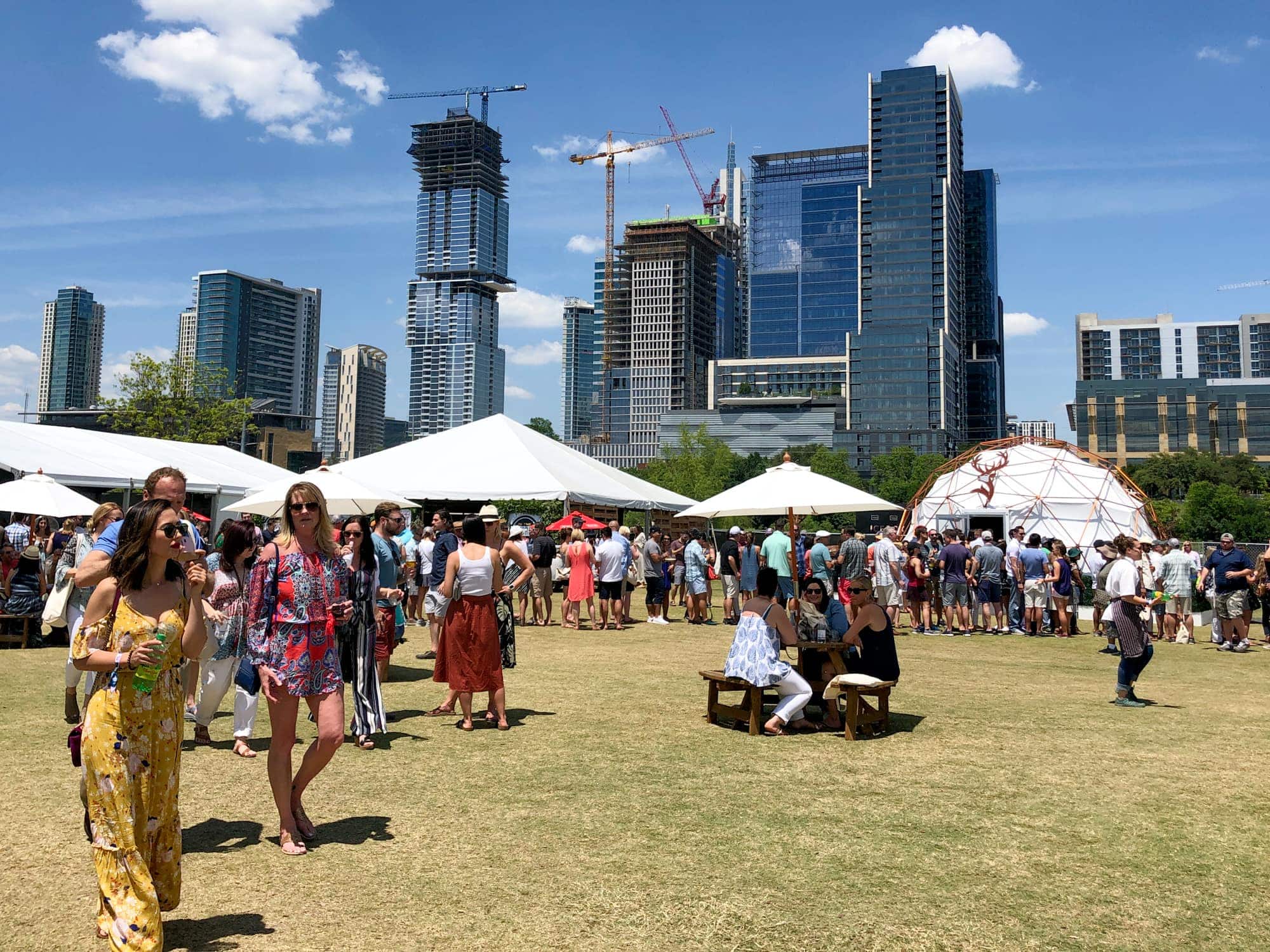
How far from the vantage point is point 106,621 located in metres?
3.76

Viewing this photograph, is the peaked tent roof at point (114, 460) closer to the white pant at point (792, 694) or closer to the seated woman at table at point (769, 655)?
the seated woman at table at point (769, 655)

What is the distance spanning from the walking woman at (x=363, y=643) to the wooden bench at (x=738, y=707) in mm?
2699

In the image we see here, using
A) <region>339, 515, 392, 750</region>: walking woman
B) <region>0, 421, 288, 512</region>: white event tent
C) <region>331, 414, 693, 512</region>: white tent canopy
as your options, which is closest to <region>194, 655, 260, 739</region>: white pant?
<region>339, 515, 392, 750</region>: walking woman

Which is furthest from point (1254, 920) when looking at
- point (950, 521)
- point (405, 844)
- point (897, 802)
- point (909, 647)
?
point (950, 521)

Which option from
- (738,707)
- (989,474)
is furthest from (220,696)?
(989,474)

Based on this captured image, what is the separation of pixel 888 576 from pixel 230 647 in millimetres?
11818

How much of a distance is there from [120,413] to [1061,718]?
47209 mm

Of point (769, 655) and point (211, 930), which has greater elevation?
point (769, 655)

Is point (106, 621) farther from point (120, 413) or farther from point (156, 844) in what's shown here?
point (120, 413)

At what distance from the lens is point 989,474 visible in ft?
97.3

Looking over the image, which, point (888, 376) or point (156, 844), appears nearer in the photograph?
point (156, 844)

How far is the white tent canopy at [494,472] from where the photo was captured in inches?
919

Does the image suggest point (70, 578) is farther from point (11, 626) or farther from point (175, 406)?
point (175, 406)

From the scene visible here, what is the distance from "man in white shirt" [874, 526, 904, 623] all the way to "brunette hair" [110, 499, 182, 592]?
14.3m
